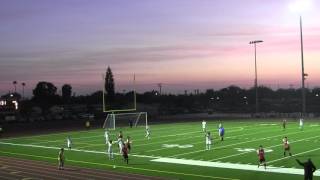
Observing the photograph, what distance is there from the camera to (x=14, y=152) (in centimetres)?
3672

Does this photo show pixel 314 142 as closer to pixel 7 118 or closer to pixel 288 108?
pixel 7 118

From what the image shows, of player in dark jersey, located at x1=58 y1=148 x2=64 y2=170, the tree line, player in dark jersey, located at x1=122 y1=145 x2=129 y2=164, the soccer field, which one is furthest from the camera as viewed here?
the tree line

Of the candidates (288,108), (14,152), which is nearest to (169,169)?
(14,152)

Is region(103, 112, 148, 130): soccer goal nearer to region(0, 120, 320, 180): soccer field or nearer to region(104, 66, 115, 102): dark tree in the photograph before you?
region(0, 120, 320, 180): soccer field

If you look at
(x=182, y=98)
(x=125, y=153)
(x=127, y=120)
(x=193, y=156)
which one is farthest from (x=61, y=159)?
(x=182, y=98)

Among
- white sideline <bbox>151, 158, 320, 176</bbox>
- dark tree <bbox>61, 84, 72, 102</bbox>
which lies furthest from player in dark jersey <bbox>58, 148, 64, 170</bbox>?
dark tree <bbox>61, 84, 72, 102</bbox>

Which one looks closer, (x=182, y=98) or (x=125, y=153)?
(x=125, y=153)

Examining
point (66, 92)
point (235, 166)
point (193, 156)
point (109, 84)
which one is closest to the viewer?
point (235, 166)

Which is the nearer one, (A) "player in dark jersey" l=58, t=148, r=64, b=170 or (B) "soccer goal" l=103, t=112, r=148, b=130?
(A) "player in dark jersey" l=58, t=148, r=64, b=170

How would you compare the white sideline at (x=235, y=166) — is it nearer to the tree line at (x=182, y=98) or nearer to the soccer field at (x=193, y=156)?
the soccer field at (x=193, y=156)

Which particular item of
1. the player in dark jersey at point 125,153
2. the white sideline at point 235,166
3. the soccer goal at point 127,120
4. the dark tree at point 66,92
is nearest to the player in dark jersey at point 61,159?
the player in dark jersey at point 125,153

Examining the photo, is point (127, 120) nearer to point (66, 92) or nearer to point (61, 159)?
point (61, 159)

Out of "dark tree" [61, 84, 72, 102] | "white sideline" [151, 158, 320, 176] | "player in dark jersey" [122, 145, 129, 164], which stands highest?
"dark tree" [61, 84, 72, 102]

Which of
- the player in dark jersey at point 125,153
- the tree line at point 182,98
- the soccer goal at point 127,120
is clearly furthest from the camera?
the tree line at point 182,98
